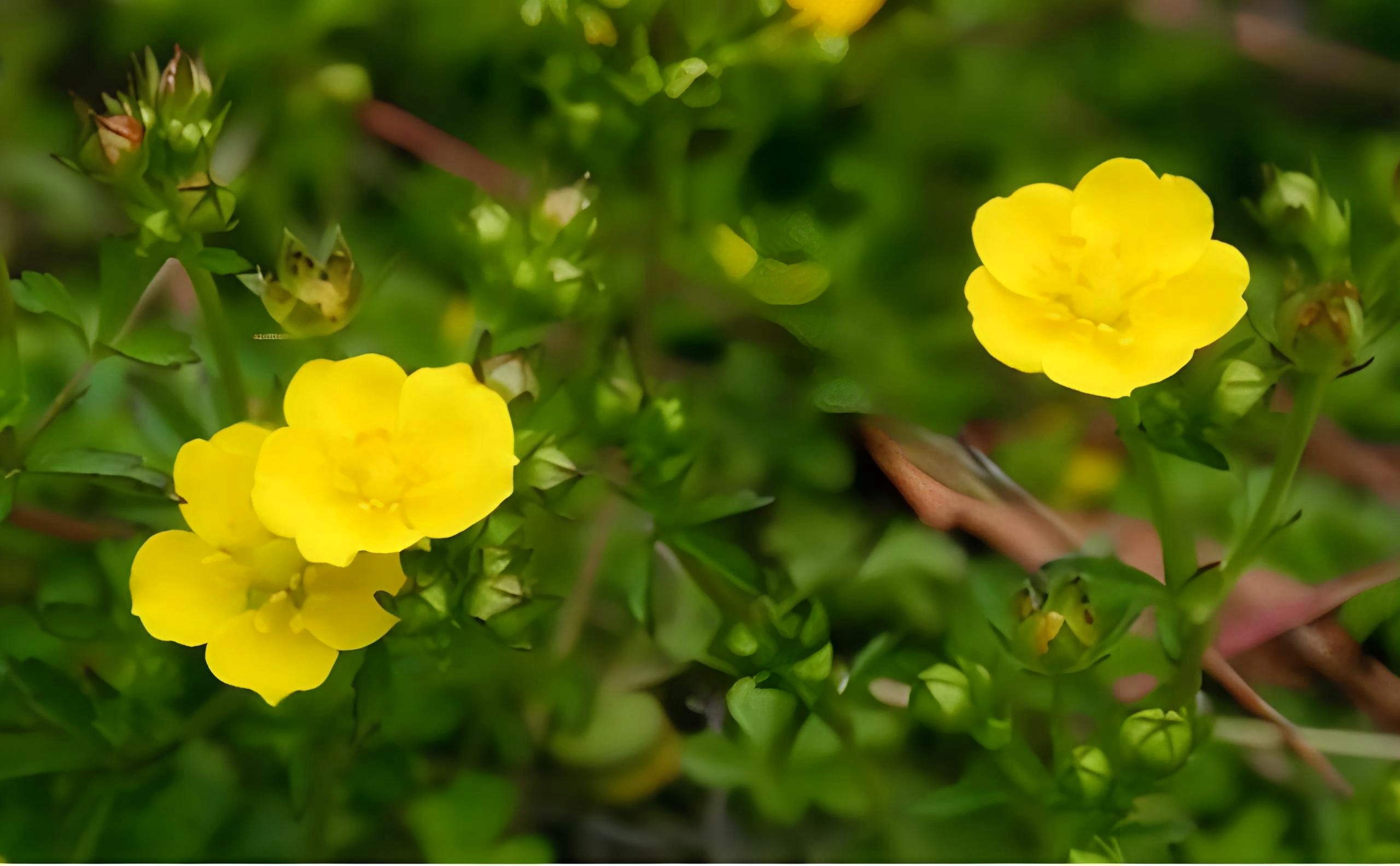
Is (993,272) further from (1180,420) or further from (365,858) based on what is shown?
(365,858)

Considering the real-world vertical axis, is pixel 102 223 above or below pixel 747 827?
above

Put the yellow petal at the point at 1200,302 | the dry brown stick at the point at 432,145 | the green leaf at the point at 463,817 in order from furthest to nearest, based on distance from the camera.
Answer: the dry brown stick at the point at 432,145 → the green leaf at the point at 463,817 → the yellow petal at the point at 1200,302

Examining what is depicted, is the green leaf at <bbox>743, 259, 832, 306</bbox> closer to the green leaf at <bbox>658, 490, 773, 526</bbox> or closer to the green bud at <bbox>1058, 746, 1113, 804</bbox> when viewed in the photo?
the green leaf at <bbox>658, 490, 773, 526</bbox>

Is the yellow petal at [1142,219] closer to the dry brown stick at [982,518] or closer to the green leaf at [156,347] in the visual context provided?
the dry brown stick at [982,518]

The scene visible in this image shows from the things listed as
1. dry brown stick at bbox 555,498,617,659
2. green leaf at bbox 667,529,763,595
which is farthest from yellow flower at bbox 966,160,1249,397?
dry brown stick at bbox 555,498,617,659

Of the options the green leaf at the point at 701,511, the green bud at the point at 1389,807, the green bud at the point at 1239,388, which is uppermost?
the green bud at the point at 1239,388

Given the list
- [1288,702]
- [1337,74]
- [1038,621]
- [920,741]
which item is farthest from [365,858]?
[1337,74]

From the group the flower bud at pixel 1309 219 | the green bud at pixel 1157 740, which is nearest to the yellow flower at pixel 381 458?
the green bud at pixel 1157 740
